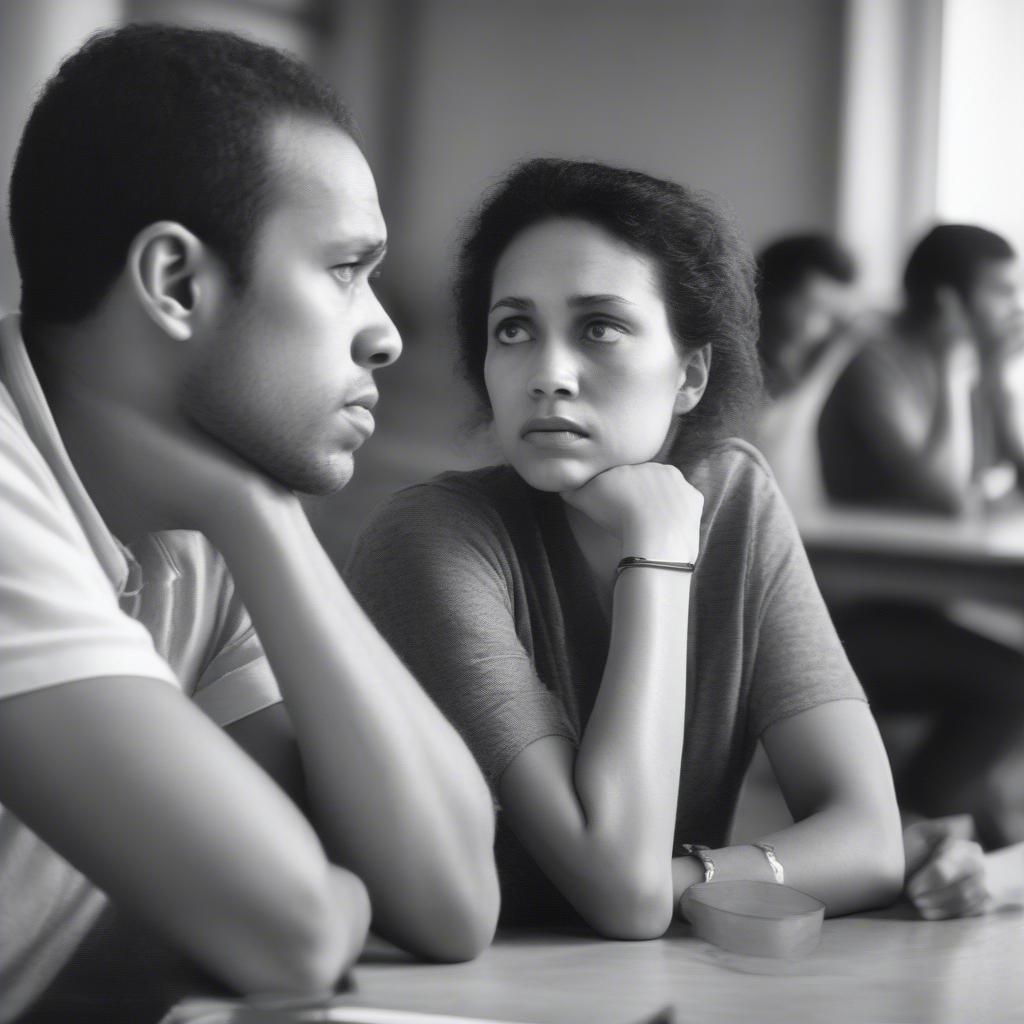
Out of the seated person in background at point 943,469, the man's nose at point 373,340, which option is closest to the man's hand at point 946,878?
the seated person in background at point 943,469

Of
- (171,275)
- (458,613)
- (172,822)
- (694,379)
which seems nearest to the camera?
(172,822)

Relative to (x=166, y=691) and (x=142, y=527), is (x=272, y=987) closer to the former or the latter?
(x=166, y=691)

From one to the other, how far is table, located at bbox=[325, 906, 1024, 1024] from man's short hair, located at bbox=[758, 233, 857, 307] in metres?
0.48

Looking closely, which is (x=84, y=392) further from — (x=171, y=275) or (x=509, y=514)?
(x=509, y=514)

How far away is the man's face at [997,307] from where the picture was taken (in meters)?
1.01

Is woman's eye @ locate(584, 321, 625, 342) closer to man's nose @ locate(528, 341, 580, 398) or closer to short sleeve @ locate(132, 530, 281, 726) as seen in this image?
man's nose @ locate(528, 341, 580, 398)

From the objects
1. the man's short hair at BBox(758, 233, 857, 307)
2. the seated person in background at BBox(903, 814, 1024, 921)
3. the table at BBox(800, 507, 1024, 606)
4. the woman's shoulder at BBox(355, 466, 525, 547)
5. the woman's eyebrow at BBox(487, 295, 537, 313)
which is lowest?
the seated person in background at BBox(903, 814, 1024, 921)

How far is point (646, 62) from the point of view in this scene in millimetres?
900

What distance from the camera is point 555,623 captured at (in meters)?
0.70

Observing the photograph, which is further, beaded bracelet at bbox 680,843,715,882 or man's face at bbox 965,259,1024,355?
→ man's face at bbox 965,259,1024,355

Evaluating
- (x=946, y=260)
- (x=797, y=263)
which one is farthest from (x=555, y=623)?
(x=946, y=260)

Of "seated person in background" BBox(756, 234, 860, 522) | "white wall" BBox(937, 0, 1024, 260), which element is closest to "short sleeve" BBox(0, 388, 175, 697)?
"seated person in background" BBox(756, 234, 860, 522)

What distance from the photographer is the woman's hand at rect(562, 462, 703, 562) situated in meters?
0.66

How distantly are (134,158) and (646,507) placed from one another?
12.8 inches
